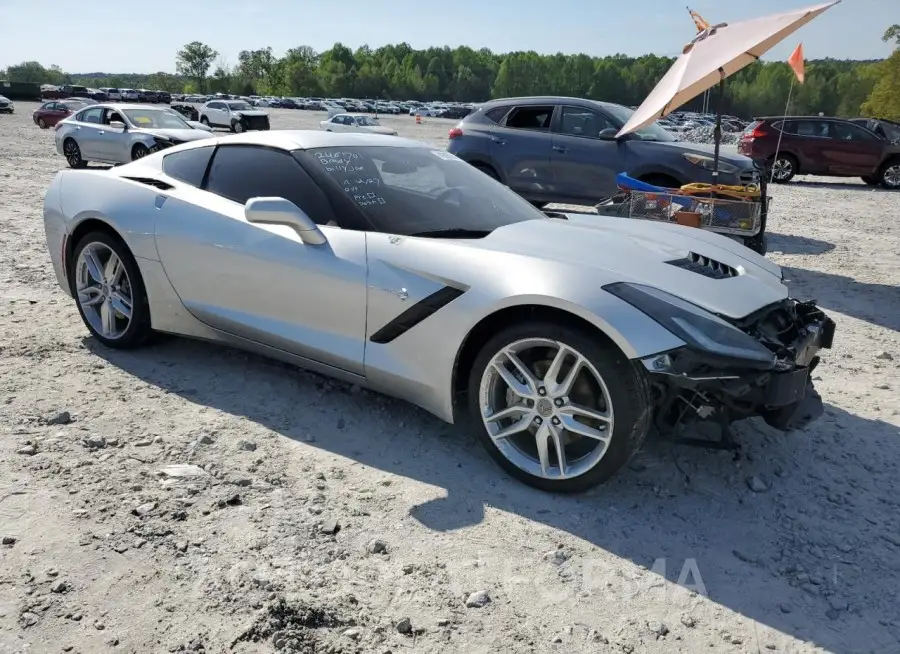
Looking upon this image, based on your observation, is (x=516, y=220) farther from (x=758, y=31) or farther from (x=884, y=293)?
(x=884, y=293)

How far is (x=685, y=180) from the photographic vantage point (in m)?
8.92

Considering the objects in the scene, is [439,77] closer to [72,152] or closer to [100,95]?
[100,95]

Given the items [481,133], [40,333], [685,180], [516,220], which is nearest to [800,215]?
[685,180]

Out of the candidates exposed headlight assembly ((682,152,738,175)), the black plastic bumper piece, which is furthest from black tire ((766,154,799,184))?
the black plastic bumper piece

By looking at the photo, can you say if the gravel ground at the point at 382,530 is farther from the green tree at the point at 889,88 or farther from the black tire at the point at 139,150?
the green tree at the point at 889,88

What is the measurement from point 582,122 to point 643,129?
0.81 m

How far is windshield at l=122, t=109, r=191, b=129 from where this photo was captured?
15.3m

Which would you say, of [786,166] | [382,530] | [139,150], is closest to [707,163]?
[382,530]

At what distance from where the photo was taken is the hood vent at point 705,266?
3.24 m

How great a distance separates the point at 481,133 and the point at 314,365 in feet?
24.3

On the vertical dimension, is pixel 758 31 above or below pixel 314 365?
above

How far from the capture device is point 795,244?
9.08m

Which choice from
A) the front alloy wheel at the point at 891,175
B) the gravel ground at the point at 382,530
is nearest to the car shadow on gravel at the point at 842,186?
the front alloy wheel at the point at 891,175

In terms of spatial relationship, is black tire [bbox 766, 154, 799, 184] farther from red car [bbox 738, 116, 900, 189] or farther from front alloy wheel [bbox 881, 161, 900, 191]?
front alloy wheel [bbox 881, 161, 900, 191]
